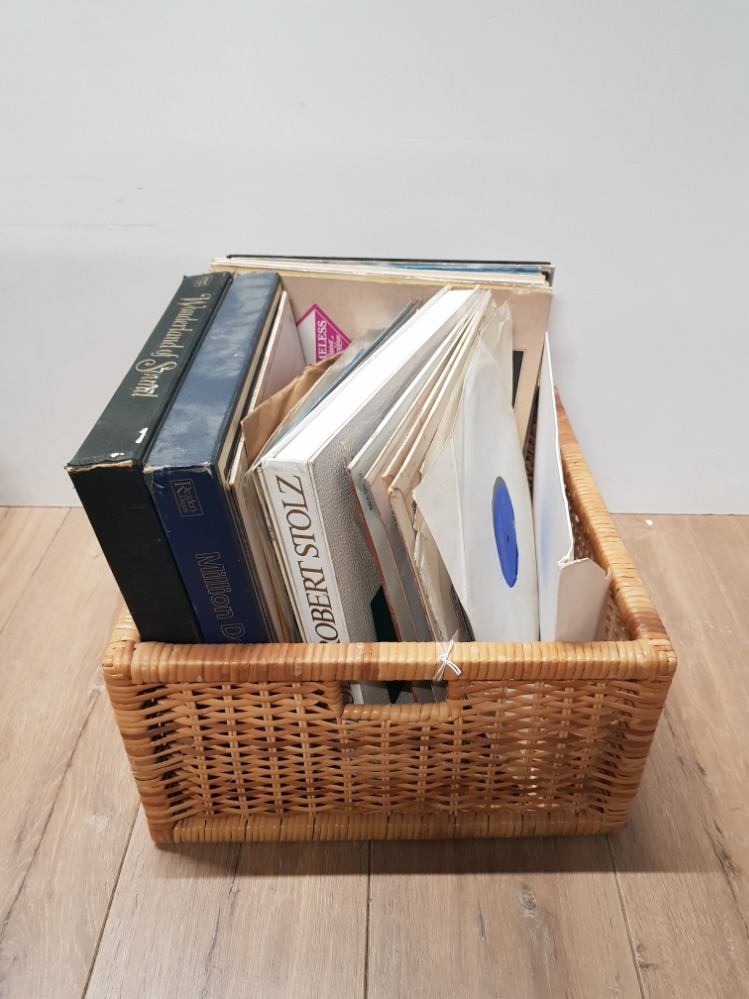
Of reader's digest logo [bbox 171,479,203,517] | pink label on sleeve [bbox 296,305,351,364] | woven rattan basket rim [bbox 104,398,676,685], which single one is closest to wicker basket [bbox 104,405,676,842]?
woven rattan basket rim [bbox 104,398,676,685]

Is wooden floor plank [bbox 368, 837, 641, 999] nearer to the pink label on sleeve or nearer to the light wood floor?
the light wood floor

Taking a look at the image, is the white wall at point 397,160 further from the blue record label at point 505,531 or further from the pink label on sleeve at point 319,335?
the blue record label at point 505,531

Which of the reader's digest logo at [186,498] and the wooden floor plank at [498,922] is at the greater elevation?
the reader's digest logo at [186,498]

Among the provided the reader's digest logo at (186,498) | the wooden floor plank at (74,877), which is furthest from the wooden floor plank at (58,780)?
the reader's digest logo at (186,498)

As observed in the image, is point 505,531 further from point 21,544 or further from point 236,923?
point 21,544

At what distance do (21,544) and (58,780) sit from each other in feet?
1.25

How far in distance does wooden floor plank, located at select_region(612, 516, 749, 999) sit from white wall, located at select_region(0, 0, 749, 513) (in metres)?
0.29

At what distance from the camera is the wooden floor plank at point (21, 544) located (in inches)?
35.3

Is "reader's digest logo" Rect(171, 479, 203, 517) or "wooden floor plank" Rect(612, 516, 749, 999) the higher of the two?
"reader's digest logo" Rect(171, 479, 203, 517)

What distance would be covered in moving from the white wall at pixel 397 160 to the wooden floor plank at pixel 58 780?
285 mm

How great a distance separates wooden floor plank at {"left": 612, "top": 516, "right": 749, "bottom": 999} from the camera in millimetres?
563

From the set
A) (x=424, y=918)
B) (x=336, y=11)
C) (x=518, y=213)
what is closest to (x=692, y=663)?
(x=424, y=918)

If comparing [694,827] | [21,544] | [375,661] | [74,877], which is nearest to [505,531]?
[375,661]

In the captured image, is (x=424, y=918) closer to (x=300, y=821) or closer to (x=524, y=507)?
(x=300, y=821)
